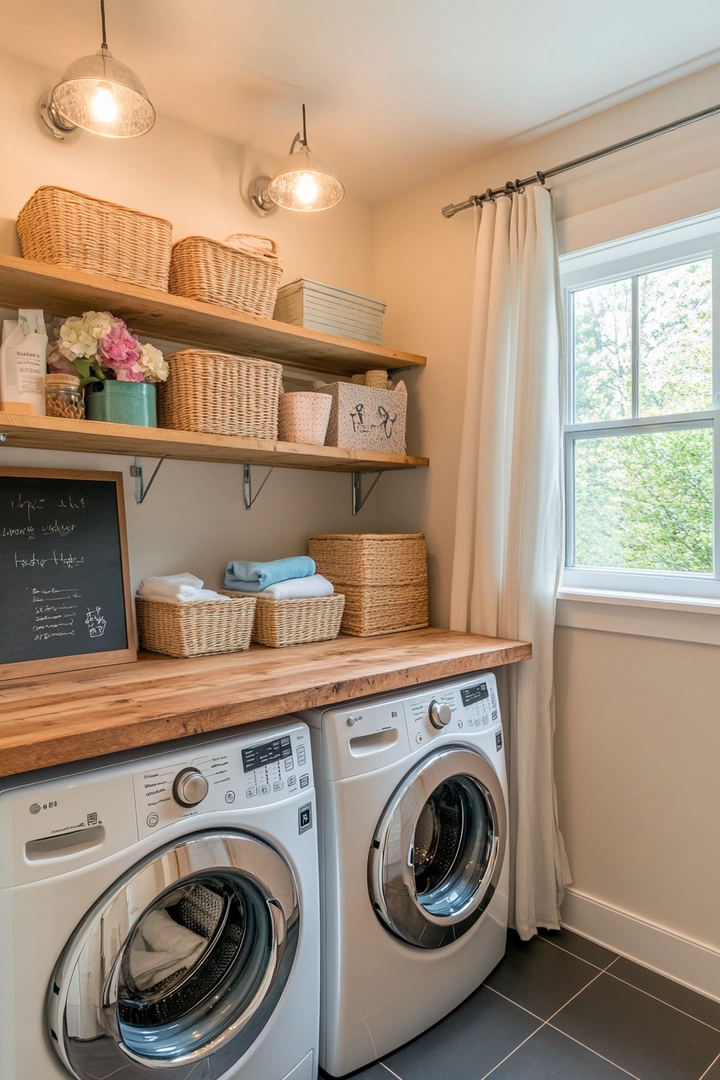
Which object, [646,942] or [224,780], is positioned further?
[646,942]

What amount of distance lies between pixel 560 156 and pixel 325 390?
40.3 inches

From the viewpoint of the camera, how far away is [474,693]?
1.90 m

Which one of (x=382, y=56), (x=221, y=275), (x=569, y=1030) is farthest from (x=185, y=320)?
(x=569, y=1030)

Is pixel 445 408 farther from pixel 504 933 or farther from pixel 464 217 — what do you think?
pixel 504 933

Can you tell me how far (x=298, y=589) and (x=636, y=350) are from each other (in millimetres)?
1268

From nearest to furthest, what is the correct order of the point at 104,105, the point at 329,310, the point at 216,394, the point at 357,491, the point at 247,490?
1. the point at 104,105
2. the point at 216,394
3. the point at 329,310
4. the point at 247,490
5. the point at 357,491

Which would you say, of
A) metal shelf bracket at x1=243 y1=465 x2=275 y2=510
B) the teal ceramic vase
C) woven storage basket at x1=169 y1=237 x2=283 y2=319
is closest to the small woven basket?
metal shelf bracket at x1=243 y1=465 x2=275 y2=510

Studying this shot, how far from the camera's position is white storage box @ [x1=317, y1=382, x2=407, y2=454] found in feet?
7.30

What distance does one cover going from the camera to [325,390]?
2.26 m

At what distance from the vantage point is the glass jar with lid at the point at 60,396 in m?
1.65

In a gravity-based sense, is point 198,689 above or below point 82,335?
below

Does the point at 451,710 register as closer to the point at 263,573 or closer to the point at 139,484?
the point at 263,573

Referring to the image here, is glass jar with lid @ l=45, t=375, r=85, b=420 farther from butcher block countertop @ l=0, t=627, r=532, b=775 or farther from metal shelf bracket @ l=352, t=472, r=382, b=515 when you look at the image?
metal shelf bracket @ l=352, t=472, r=382, b=515

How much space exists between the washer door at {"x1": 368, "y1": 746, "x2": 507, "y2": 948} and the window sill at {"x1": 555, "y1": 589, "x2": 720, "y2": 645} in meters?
0.56
